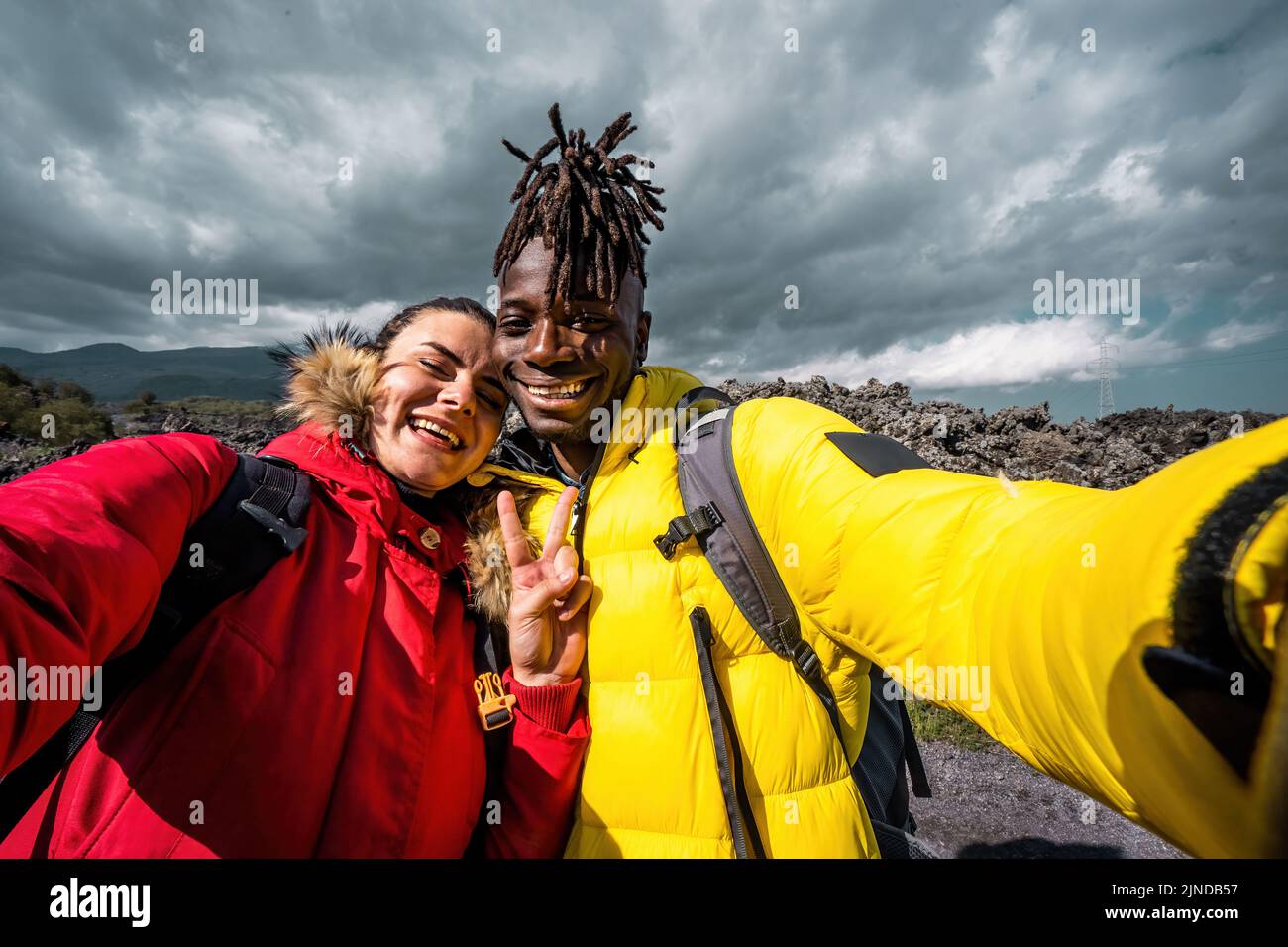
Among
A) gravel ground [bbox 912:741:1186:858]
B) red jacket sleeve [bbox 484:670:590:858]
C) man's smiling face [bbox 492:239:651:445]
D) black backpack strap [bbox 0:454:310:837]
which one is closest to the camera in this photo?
black backpack strap [bbox 0:454:310:837]

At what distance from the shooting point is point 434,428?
7.16 feet

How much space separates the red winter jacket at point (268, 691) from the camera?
1.09 metres

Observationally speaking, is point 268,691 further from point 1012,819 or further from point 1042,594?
point 1012,819

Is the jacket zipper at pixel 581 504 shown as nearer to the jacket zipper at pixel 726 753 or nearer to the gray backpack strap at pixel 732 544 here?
the gray backpack strap at pixel 732 544

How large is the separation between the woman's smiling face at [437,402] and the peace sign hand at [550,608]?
21.6 inches

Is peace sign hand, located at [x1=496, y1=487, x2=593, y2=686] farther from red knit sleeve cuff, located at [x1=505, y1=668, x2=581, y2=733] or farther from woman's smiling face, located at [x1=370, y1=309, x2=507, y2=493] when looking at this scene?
woman's smiling face, located at [x1=370, y1=309, x2=507, y2=493]

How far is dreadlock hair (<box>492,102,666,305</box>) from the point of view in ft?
6.82

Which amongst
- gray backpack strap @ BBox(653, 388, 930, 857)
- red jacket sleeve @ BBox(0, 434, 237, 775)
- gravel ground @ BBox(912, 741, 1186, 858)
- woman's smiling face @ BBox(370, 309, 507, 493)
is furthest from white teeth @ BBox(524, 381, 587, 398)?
gravel ground @ BBox(912, 741, 1186, 858)

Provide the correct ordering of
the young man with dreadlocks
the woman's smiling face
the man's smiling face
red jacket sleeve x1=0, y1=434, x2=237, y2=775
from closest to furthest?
the young man with dreadlocks, red jacket sleeve x1=0, y1=434, x2=237, y2=775, the man's smiling face, the woman's smiling face

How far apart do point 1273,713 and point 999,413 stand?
1832 centimetres

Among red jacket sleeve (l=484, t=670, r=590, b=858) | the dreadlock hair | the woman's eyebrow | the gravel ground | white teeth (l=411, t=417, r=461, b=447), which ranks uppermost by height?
the dreadlock hair

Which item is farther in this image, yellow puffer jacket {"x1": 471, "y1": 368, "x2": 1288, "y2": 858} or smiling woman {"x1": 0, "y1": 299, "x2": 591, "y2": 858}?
smiling woman {"x1": 0, "y1": 299, "x2": 591, "y2": 858}

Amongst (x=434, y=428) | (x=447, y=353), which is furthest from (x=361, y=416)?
(x=447, y=353)

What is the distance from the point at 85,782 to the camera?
1.23 m
